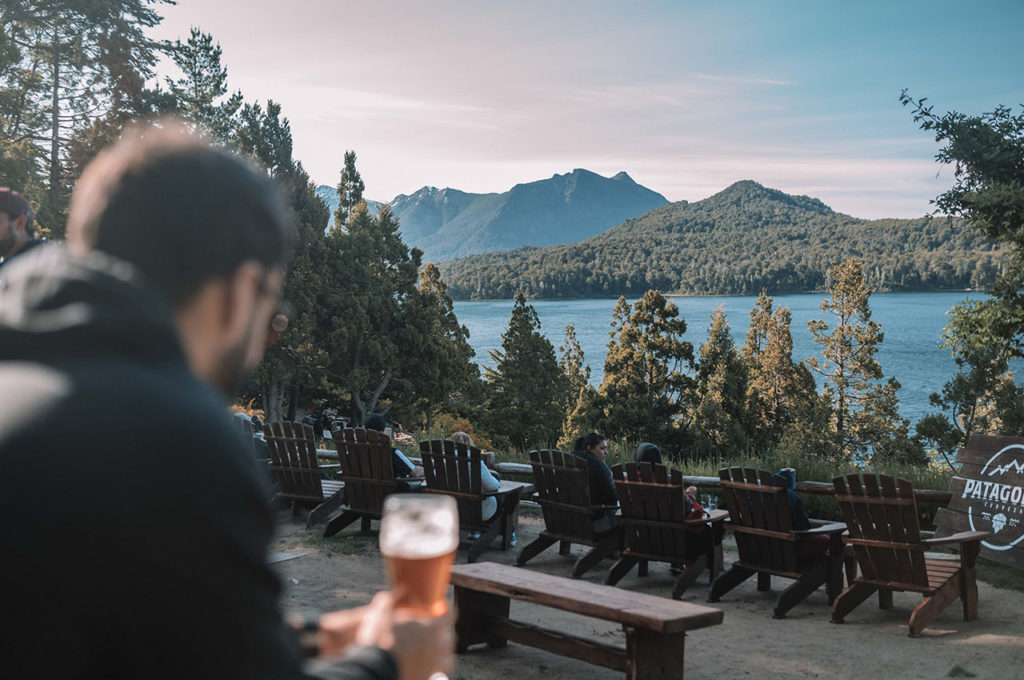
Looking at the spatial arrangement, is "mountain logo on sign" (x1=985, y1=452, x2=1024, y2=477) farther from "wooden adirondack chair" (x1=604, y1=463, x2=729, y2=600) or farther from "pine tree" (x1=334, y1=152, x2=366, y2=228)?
"pine tree" (x1=334, y1=152, x2=366, y2=228)

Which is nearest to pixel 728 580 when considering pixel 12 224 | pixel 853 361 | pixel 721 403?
pixel 12 224

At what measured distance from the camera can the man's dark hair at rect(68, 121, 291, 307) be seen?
100cm

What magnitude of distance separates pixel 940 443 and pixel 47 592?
101ft

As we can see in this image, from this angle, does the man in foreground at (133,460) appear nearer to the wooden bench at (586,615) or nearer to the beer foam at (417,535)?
the beer foam at (417,535)

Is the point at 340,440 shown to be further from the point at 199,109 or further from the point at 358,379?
the point at 358,379

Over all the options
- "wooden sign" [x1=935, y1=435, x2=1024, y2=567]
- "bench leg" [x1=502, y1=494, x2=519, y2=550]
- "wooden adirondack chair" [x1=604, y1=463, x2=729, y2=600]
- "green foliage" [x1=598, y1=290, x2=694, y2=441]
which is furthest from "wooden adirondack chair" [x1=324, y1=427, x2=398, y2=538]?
"green foliage" [x1=598, y1=290, x2=694, y2=441]

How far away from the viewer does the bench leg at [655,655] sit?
4906 mm

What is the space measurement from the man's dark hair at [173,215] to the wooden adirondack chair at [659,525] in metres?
6.56

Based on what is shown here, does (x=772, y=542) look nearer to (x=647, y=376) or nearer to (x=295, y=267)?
(x=295, y=267)

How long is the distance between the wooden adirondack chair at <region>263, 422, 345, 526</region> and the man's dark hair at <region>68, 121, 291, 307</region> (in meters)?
8.64

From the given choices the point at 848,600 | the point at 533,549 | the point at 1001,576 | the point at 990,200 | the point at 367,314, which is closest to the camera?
the point at 848,600

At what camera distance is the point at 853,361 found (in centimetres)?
5316

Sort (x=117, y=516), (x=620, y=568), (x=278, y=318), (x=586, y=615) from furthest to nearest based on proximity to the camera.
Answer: (x=620, y=568)
(x=586, y=615)
(x=278, y=318)
(x=117, y=516)

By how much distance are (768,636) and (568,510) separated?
2.22 meters
